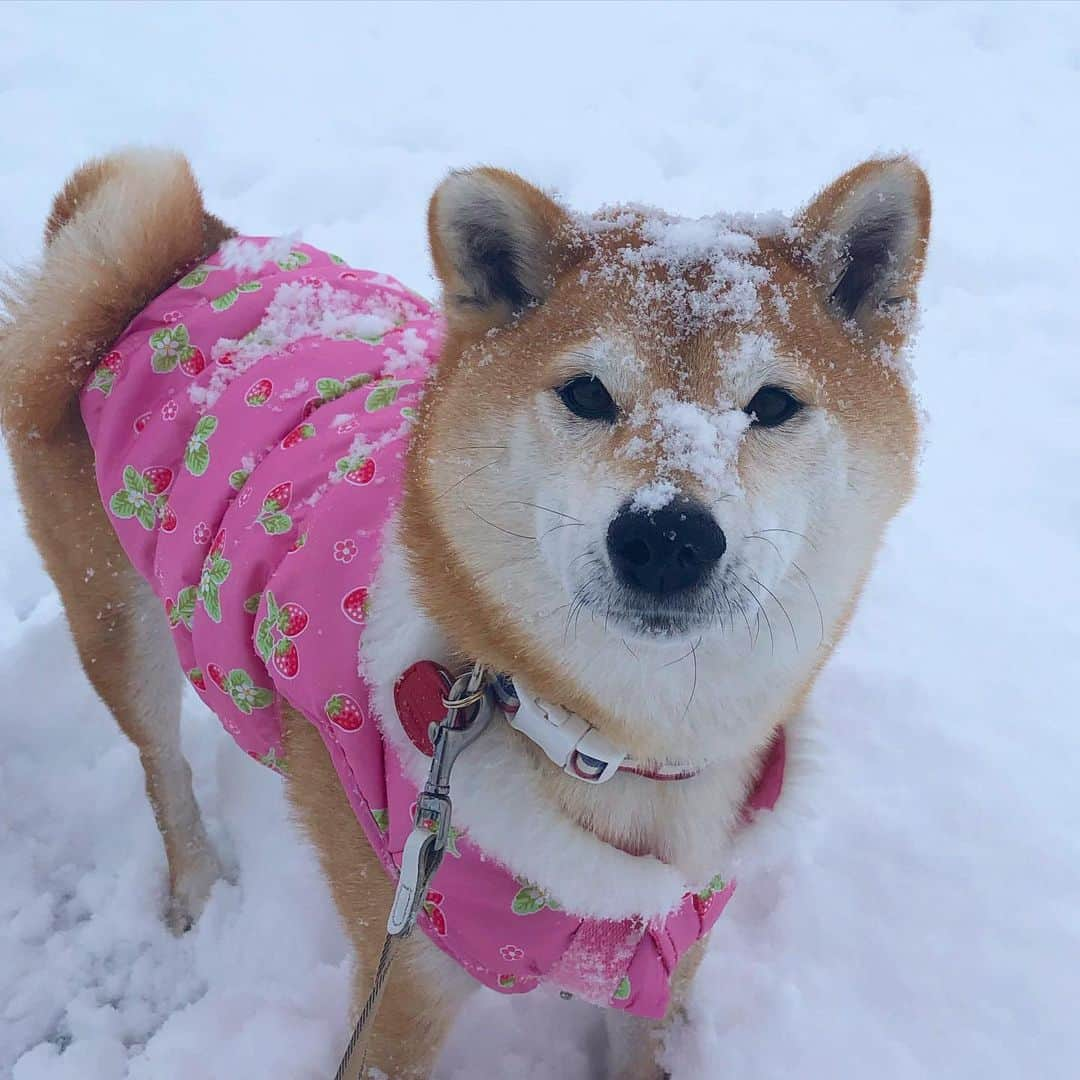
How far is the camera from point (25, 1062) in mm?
2025

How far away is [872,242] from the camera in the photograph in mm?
1508

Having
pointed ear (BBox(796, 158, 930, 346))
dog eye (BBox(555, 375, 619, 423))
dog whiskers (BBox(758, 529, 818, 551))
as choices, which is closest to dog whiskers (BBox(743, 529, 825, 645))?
dog whiskers (BBox(758, 529, 818, 551))

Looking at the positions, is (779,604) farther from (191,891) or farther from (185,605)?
(191,891)

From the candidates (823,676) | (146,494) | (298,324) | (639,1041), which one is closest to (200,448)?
(146,494)

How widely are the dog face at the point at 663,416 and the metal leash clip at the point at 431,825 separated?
12cm

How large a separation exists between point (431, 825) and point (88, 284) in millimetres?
1463

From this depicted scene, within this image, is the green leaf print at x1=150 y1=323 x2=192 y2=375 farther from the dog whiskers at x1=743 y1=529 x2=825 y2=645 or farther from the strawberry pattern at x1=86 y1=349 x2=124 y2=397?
the dog whiskers at x1=743 y1=529 x2=825 y2=645

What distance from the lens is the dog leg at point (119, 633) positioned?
212 cm

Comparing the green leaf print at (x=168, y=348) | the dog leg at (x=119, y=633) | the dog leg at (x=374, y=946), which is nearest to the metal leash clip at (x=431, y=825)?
the dog leg at (x=374, y=946)

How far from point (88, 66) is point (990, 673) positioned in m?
5.38

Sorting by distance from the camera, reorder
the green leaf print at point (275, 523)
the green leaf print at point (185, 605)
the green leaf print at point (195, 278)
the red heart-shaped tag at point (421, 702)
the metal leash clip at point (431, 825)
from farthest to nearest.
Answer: the green leaf print at point (195, 278)
the green leaf print at point (185, 605)
the green leaf print at point (275, 523)
the red heart-shaped tag at point (421, 702)
the metal leash clip at point (431, 825)

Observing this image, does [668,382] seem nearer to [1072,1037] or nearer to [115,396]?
[115,396]

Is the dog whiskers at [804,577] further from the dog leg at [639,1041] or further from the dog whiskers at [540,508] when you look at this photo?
the dog leg at [639,1041]

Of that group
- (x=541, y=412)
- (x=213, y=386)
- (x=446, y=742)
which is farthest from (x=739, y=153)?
(x=446, y=742)
